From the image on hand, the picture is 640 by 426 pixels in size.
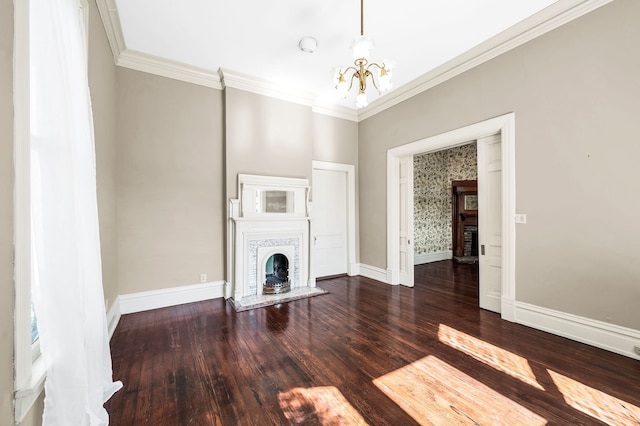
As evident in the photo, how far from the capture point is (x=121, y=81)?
343 centimetres

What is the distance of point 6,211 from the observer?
996 mm

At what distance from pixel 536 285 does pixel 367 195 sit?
3.04 m

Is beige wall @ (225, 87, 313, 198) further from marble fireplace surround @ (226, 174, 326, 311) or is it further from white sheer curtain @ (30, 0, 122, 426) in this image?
white sheer curtain @ (30, 0, 122, 426)

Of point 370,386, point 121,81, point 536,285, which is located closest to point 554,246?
point 536,285

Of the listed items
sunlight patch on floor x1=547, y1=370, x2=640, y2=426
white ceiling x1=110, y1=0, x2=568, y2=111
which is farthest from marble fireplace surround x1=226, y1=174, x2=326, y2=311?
sunlight patch on floor x1=547, y1=370, x2=640, y2=426

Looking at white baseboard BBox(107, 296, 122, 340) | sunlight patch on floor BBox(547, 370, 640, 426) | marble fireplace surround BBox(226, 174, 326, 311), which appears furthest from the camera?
marble fireplace surround BBox(226, 174, 326, 311)

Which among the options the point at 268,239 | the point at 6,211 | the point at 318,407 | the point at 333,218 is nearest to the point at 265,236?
the point at 268,239

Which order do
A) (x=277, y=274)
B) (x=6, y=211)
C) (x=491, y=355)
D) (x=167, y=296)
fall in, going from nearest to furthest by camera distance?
(x=6, y=211)
(x=491, y=355)
(x=167, y=296)
(x=277, y=274)

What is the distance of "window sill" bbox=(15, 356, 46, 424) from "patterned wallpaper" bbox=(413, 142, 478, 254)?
22.2 ft

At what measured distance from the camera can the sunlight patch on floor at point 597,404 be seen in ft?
5.44

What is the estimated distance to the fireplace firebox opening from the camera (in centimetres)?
416

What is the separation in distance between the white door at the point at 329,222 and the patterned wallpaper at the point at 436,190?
2464mm

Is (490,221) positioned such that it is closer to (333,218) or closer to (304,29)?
(333,218)

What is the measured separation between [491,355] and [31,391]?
312 cm
